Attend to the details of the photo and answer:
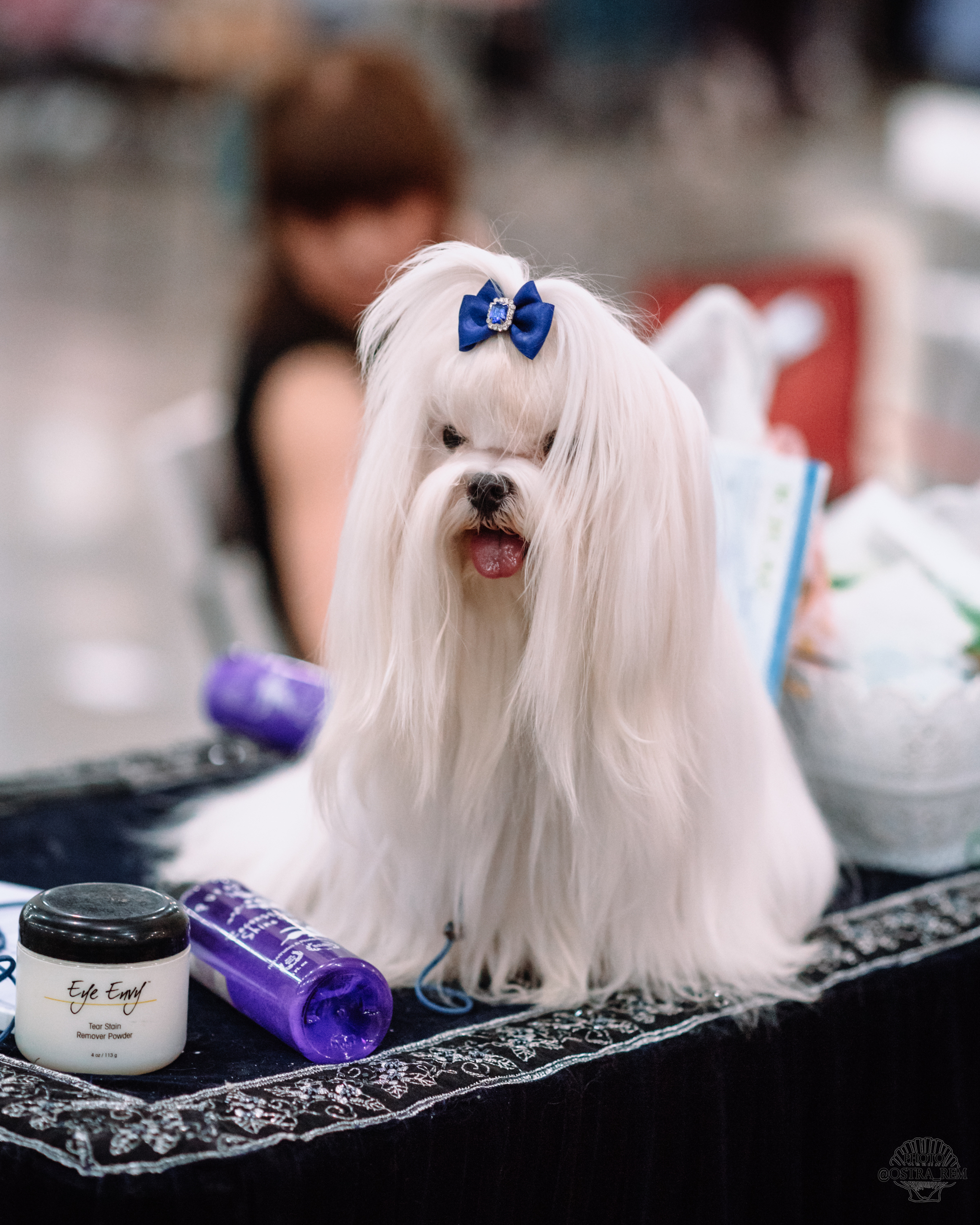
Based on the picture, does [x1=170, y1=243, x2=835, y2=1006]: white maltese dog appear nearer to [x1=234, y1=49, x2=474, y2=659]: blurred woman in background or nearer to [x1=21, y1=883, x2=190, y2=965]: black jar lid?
[x1=21, y1=883, x2=190, y2=965]: black jar lid

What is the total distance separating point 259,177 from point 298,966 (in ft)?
5.01

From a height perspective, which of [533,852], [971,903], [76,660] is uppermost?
[533,852]

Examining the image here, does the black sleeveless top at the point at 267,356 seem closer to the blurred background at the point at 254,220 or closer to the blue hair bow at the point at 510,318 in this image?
the blurred background at the point at 254,220

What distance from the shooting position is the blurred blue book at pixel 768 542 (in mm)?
1334

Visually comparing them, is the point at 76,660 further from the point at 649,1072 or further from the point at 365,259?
the point at 649,1072

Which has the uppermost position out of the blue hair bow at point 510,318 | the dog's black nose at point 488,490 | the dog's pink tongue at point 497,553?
the blue hair bow at point 510,318

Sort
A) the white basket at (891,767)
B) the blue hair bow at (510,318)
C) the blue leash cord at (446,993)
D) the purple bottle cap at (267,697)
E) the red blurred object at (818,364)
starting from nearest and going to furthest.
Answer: the blue hair bow at (510,318), the blue leash cord at (446,993), the white basket at (891,767), the purple bottle cap at (267,697), the red blurred object at (818,364)

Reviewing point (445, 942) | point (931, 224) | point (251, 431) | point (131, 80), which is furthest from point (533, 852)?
point (131, 80)

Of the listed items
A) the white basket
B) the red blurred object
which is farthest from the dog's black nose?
Answer: the red blurred object

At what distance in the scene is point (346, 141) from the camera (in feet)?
6.77

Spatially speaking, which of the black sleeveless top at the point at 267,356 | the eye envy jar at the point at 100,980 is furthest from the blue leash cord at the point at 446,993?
the black sleeveless top at the point at 267,356

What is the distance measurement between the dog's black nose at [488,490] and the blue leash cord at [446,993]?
34 centimetres

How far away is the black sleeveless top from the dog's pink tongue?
1239mm

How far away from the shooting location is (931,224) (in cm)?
586
